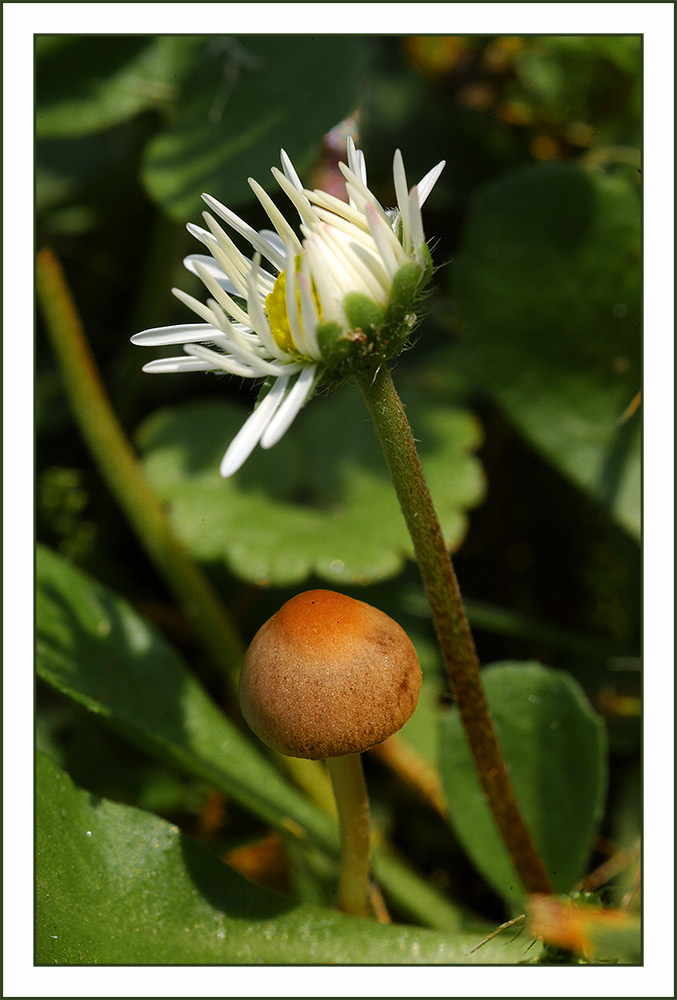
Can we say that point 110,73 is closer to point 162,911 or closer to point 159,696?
point 159,696

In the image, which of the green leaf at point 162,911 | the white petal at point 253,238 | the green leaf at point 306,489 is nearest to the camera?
the white petal at point 253,238

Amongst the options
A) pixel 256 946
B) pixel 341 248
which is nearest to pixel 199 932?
pixel 256 946

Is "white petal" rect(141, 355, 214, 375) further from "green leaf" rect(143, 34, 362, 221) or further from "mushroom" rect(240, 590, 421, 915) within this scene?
"green leaf" rect(143, 34, 362, 221)

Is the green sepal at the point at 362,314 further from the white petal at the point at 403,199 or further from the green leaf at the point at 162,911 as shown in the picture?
the green leaf at the point at 162,911

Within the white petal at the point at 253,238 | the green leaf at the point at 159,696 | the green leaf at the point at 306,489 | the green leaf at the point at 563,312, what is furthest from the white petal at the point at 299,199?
the green leaf at the point at 563,312

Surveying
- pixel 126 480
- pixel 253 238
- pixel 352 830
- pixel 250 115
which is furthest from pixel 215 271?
pixel 250 115

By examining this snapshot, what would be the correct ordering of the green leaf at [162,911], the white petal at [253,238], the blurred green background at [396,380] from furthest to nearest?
the blurred green background at [396,380] < the green leaf at [162,911] < the white petal at [253,238]
